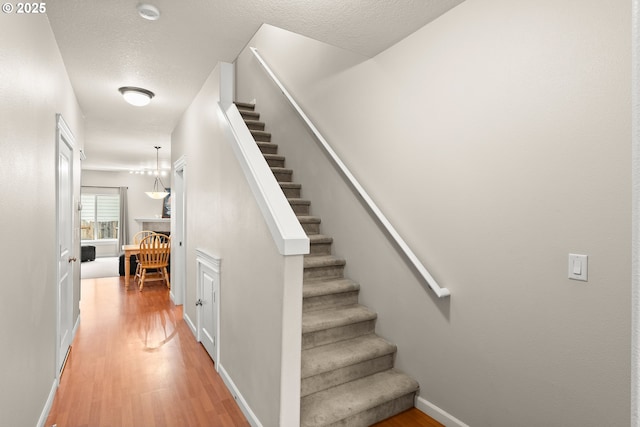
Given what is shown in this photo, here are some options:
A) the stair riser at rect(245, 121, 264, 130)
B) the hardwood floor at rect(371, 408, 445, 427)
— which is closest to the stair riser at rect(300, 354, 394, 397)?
the hardwood floor at rect(371, 408, 445, 427)

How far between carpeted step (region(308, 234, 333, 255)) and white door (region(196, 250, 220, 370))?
855 millimetres

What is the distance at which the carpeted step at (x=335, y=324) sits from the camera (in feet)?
7.58

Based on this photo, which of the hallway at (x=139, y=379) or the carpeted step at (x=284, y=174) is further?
the carpeted step at (x=284, y=174)

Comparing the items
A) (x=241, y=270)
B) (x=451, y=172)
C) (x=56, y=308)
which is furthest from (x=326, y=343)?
(x=56, y=308)

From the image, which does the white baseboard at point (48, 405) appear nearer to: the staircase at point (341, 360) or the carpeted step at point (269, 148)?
the staircase at point (341, 360)

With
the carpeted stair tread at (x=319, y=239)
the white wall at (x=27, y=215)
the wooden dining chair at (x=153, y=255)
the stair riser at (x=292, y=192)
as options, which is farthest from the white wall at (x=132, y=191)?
the carpeted stair tread at (x=319, y=239)

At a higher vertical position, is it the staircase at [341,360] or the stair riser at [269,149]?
the stair riser at [269,149]

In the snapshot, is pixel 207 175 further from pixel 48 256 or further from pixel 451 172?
pixel 451 172

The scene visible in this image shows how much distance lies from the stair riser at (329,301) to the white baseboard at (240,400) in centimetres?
73

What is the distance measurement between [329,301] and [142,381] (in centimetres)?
162

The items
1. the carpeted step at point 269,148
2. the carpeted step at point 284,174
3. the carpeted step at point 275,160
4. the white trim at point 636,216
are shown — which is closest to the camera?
the white trim at point 636,216

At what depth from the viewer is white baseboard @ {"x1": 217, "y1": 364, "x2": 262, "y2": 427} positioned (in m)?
2.02

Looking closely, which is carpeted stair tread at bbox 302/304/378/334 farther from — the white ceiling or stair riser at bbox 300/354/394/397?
the white ceiling

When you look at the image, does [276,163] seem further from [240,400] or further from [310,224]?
[240,400]
